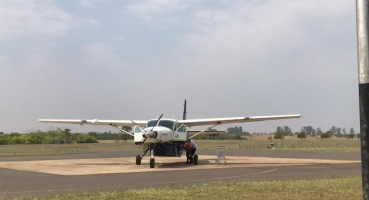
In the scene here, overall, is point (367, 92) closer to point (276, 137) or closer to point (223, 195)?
point (223, 195)

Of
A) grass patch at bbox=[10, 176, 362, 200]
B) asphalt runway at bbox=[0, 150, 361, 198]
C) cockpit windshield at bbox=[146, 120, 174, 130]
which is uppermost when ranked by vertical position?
cockpit windshield at bbox=[146, 120, 174, 130]

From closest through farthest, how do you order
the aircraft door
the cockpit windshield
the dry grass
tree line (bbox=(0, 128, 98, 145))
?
1. the aircraft door
2. the cockpit windshield
3. the dry grass
4. tree line (bbox=(0, 128, 98, 145))

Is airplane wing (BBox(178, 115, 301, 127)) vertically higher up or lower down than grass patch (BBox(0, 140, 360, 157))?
higher up

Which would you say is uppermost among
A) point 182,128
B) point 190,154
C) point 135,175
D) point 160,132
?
point 182,128

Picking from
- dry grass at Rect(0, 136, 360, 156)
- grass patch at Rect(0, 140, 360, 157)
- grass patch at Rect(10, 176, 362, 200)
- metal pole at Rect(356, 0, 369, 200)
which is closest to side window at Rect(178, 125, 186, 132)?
grass patch at Rect(10, 176, 362, 200)

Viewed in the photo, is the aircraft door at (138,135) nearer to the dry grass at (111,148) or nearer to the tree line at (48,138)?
the dry grass at (111,148)

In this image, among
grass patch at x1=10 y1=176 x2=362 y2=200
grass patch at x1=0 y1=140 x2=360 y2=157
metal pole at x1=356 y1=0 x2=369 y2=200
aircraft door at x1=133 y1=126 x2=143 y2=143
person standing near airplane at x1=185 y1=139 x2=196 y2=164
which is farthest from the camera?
grass patch at x1=0 y1=140 x2=360 y2=157

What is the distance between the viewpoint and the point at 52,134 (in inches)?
3981

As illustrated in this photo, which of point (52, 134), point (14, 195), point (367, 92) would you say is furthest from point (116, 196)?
point (52, 134)

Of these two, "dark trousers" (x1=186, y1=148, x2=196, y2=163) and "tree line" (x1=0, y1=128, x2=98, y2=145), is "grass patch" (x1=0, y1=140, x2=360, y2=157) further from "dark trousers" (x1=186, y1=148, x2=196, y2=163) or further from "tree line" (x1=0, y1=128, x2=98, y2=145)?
"dark trousers" (x1=186, y1=148, x2=196, y2=163)

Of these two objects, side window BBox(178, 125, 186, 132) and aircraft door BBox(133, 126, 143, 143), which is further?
side window BBox(178, 125, 186, 132)

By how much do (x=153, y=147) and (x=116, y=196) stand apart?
14.0 meters

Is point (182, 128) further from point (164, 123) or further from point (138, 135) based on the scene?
point (138, 135)

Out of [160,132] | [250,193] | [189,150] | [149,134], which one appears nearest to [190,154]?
[189,150]
